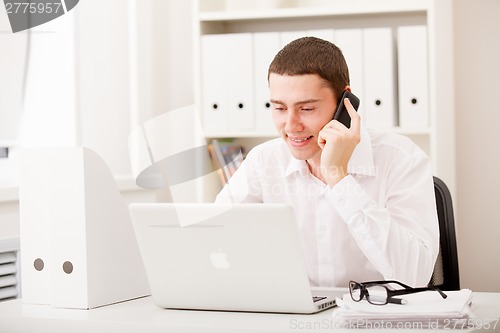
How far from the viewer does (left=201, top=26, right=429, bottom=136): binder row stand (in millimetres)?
2977

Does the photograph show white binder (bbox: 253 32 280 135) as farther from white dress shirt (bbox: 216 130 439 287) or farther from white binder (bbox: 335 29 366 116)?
white dress shirt (bbox: 216 130 439 287)

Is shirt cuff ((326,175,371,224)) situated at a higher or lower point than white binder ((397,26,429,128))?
lower

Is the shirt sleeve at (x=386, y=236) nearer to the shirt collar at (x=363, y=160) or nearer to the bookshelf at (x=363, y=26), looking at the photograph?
the shirt collar at (x=363, y=160)

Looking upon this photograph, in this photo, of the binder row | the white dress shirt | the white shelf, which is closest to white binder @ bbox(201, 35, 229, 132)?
the binder row

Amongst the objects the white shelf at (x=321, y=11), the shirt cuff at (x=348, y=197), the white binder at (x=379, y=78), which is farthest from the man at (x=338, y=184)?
the white shelf at (x=321, y=11)

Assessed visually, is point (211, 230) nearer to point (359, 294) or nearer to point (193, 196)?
point (359, 294)

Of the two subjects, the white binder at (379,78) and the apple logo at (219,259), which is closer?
the apple logo at (219,259)

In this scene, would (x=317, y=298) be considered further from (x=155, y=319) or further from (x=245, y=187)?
(x=245, y=187)

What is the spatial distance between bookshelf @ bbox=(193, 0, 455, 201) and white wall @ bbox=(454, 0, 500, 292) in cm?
15

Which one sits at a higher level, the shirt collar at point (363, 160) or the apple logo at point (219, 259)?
the shirt collar at point (363, 160)

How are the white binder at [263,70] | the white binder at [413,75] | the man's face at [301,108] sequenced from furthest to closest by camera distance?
1. the white binder at [263,70]
2. the white binder at [413,75]
3. the man's face at [301,108]

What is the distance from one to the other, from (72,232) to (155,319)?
31 cm

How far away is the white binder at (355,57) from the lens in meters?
3.00

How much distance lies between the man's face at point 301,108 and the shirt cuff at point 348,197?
21cm
